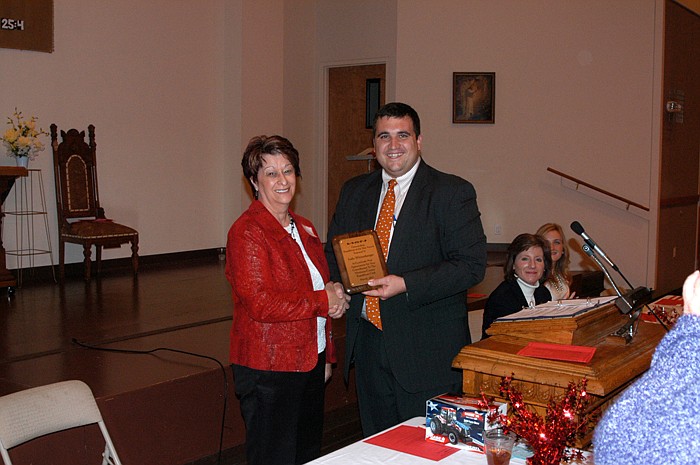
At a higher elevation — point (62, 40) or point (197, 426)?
point (62, 40)

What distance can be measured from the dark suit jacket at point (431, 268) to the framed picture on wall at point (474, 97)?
6439mm

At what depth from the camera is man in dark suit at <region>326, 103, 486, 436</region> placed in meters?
2.59

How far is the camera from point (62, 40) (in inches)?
283

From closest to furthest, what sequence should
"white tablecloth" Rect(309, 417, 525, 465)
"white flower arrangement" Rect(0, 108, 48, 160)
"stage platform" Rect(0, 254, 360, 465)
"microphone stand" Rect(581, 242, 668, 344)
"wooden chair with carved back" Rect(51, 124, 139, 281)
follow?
"white tablecloth" Rect(309, 417, 525, 465)
"microphone stand" Rect(581, 242, 668, 344)
"stage platform" Rect(0, 254, 360, 465)
"white flower arrangement" Rect(0, 108, 48, 160)
"wooden chair with carved back" Rect(51, 124, 139, 281)

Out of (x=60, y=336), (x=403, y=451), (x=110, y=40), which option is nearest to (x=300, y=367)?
(x=403, y=451)

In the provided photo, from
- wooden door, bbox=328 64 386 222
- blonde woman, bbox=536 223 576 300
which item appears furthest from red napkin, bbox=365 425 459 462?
wooden door, bbox=328 64 386 222

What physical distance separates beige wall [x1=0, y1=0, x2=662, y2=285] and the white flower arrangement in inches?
55.8

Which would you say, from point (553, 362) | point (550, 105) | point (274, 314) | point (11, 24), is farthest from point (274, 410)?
point (550, 105)

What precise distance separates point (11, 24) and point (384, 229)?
5.36m

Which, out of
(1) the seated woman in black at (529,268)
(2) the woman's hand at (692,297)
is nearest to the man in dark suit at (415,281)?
(1) the seated woman in black at (529,268)

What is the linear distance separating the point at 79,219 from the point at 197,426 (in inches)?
173

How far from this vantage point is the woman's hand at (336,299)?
258 centimetres

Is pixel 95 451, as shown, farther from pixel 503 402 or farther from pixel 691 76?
pixel 691 76

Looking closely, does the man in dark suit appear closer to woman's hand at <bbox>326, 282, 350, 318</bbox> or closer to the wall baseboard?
woman's hand at <bbox>326, 282, 350, 318</bbox>
